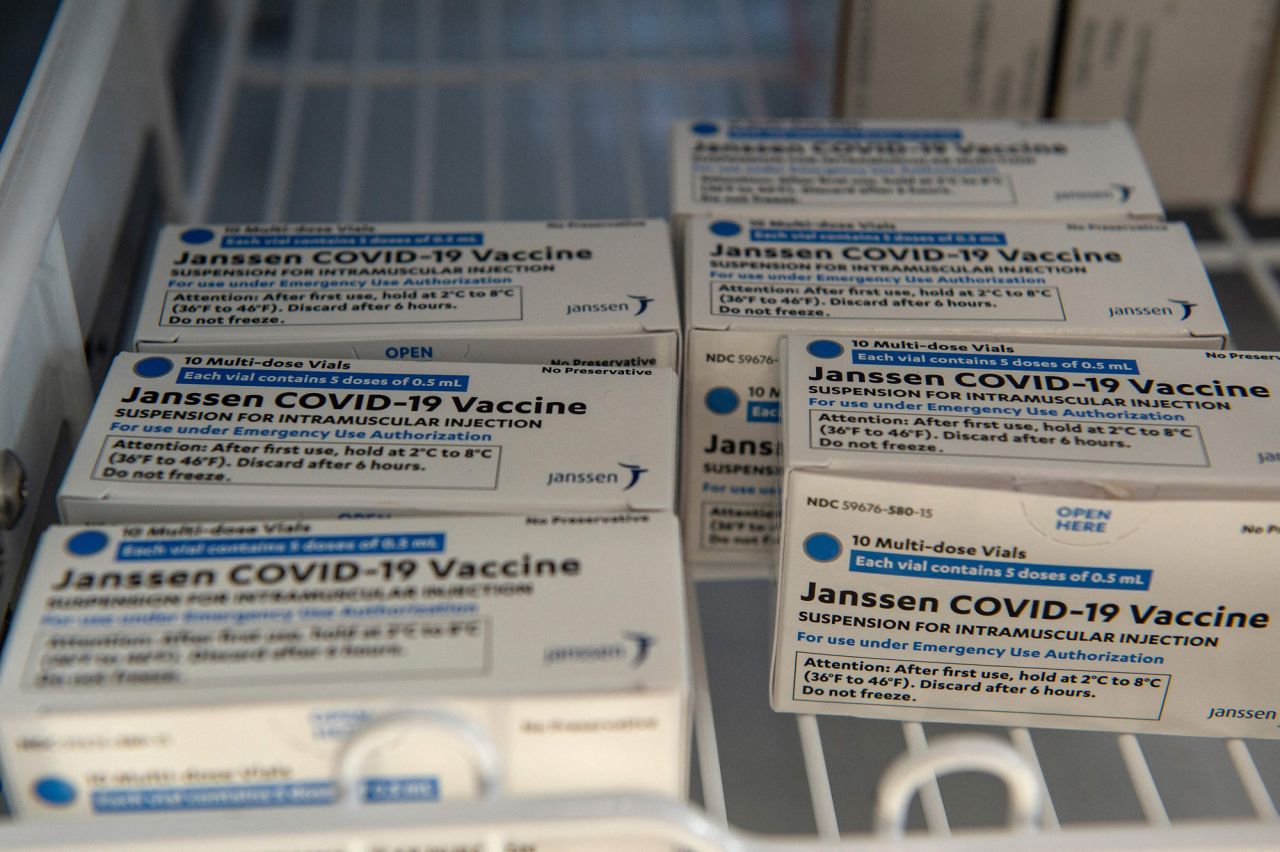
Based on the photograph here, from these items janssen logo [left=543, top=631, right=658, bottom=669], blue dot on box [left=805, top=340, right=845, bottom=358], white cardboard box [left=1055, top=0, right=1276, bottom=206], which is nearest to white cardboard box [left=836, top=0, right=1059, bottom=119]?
white cardboard box [left=1055, top=0, right=1276, bottom=206]

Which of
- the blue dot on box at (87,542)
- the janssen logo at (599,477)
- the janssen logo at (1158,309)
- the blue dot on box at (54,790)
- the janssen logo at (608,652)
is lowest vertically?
the blue dot on box at (54,790)

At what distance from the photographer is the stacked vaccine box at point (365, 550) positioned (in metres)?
0.60

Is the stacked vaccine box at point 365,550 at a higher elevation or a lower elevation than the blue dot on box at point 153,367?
lower

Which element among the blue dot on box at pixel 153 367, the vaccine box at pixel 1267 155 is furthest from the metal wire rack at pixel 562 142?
the blue dot on box at pixel 153 367

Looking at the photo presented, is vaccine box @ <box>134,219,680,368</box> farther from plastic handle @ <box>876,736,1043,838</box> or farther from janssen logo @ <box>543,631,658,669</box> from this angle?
plastic handle @ <box>876,736,1043,838</box>

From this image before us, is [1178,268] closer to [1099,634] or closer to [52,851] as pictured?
[1099,634]

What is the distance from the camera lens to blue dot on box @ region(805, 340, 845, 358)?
30.6 inches

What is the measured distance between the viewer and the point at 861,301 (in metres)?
0.83

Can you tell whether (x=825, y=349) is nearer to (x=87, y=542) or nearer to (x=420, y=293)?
(x=420, y=293)

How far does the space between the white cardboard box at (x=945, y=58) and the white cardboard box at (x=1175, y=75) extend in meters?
0.03

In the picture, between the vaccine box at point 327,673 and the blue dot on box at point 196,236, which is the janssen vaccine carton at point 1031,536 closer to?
the vaccine box at point 327,673

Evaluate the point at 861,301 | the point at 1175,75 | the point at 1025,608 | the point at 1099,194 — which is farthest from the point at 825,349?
the point at 1175,75

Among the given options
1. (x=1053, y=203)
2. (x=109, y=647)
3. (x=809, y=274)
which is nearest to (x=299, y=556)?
(x=109, y=647)

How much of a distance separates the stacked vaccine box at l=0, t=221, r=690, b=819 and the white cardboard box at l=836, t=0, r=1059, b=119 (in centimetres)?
44
